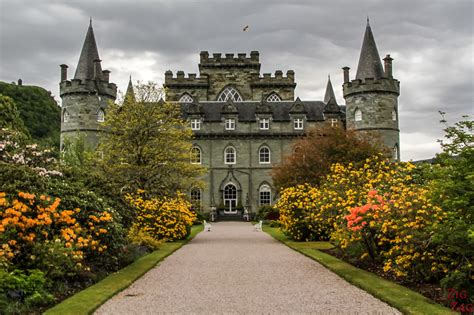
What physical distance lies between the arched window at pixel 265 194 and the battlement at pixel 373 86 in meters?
11.5

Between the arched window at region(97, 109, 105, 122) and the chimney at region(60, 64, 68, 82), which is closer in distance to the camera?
the arched window at region(97, 109, 105, 122)

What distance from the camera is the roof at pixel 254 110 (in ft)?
163

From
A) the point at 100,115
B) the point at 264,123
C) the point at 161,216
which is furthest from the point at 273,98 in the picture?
the point at 161,216

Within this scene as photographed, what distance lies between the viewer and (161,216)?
2328cm

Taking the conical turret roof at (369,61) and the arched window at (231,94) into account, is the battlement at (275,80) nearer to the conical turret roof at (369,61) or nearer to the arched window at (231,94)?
the arched window at (231,94)

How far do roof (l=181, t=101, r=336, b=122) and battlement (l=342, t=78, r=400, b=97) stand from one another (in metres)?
5.61

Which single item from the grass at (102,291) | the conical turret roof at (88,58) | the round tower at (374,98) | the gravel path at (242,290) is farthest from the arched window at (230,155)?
the grass at (102,291)

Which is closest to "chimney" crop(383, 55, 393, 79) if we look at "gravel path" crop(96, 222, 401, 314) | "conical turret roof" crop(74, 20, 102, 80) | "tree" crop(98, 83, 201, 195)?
"conical turret roof" crop(74, 20, 102, 80)

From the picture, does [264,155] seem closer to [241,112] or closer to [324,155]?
[241,112]

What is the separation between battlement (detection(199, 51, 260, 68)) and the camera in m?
56.8

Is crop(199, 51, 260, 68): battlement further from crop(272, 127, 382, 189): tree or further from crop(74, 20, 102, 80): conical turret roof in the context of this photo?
crop(272, 127, 382, 189): tree

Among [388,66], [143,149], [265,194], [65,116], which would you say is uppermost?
[388,66]

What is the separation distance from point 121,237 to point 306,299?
590 centimetres

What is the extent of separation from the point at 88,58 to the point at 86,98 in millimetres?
3887
